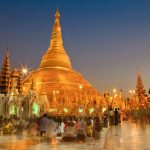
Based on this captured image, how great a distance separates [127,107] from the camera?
181ft

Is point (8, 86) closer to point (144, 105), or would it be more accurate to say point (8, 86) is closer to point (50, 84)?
point (50, 84)

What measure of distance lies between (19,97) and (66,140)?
2679 centimetres

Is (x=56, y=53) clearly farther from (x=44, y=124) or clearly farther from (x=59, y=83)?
(x=44, y=124)

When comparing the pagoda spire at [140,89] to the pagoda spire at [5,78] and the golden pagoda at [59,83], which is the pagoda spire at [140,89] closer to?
the golden pagoda at [59,83]

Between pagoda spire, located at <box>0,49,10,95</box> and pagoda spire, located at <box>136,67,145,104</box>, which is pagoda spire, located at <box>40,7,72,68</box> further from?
pagoda spire, located at <box>136,67,145,104</box>

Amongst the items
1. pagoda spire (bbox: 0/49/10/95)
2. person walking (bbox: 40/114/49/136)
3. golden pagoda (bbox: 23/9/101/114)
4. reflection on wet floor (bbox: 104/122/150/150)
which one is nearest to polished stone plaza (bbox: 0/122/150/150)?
reflection on wet floor (bbox: 104/122/150/150)

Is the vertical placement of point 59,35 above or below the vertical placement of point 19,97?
above

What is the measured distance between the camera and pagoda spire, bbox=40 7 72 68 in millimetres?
63656

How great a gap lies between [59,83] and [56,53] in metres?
10.8

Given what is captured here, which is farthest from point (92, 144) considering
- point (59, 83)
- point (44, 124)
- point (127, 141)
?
point (59, 83)

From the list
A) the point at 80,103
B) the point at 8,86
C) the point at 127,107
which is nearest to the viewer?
the point at 8,86

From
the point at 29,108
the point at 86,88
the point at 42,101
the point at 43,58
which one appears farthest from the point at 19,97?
the point at 43,58

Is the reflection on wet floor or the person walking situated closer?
the reflection on wet floor

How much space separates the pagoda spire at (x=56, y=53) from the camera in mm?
63656
